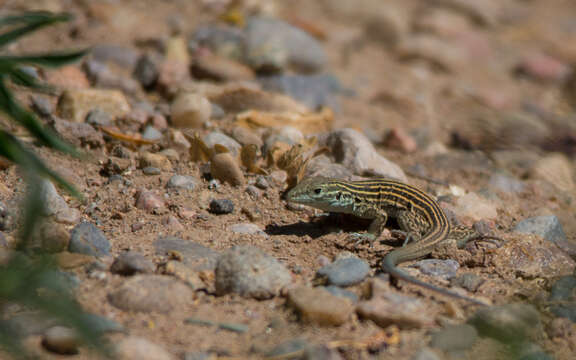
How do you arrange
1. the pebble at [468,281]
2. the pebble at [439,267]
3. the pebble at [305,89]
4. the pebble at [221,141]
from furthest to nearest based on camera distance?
the pebble at [305,89]
the pebble at [221,141]
the pebble at [439,267]
the pebble at [468,281]

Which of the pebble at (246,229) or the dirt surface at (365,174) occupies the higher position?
the dirt surface at (365,174)

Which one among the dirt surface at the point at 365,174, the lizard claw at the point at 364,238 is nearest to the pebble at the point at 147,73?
the dirt surface at the point at 365,174

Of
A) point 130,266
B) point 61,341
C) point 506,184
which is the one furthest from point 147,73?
point 61,341

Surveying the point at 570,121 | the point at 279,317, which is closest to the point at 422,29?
the point at 570,121

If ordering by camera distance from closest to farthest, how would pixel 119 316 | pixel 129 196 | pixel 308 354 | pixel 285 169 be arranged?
pixel 308 354, pixel 119 316, pixel 129 196, pixel 285 169

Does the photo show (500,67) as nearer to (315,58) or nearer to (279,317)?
(315,58)

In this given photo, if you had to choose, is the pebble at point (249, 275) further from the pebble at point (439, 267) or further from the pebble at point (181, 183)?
the pebble at point (181, 183)
